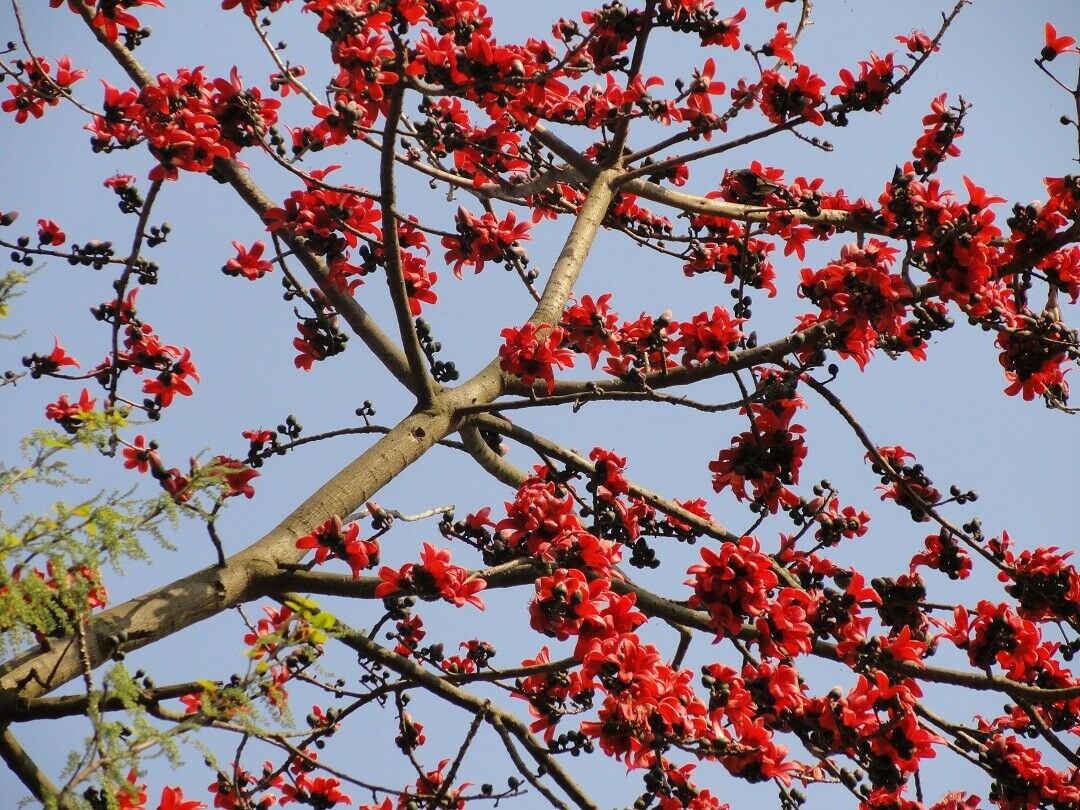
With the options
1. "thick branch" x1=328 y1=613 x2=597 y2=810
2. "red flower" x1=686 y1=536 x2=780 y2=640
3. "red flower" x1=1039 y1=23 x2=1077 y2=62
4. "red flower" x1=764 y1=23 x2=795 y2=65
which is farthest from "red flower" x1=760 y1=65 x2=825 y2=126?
"thick branch" x1=328 y1=613 x2=597 y2=810

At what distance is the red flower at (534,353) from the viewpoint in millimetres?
4152

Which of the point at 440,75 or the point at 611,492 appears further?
the point at 611,492

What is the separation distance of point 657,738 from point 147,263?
3317mm

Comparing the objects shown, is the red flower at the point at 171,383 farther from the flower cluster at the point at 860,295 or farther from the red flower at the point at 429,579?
the flower cluster at the point at 860,295

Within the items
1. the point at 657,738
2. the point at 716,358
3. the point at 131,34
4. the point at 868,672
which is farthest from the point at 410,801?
Result: the point at 131,34

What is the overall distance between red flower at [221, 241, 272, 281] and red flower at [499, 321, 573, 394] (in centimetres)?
136

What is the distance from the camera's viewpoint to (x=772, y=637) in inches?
149

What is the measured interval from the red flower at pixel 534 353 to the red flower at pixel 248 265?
1.36 meters

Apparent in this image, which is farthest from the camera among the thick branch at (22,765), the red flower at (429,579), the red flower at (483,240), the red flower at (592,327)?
the red flower at (483,240)

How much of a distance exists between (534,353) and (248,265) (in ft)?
5.17

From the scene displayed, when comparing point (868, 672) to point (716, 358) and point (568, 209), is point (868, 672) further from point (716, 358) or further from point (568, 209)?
point (568, 209)

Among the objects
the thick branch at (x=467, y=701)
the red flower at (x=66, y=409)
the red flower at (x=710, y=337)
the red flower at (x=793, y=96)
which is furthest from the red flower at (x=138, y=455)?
the red flower at (x=793, y=96)

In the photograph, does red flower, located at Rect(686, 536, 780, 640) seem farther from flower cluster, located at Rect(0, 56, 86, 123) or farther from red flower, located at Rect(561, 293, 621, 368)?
flower cluster, located at Rect(0, 56, 86, 123)

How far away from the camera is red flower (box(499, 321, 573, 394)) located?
4.15 m
